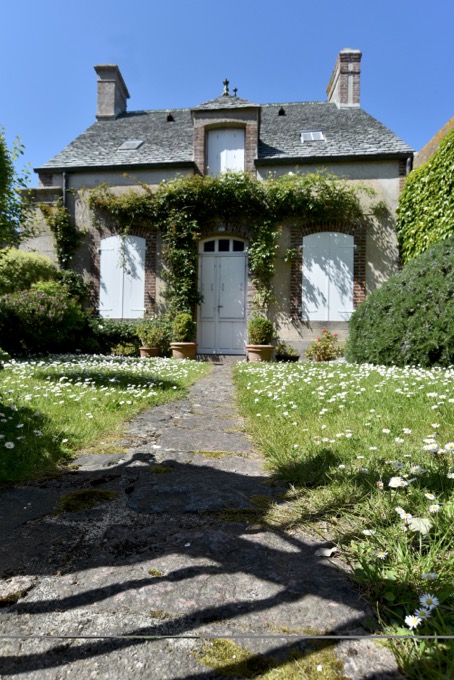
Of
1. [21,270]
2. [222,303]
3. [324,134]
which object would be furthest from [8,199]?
[324,134]

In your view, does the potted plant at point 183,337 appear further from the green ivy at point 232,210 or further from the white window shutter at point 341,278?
the white window shutter at point 341,278

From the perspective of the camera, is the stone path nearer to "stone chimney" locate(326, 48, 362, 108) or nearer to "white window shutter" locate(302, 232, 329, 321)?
"white window shutter" locate(302, 232, 329, 321)

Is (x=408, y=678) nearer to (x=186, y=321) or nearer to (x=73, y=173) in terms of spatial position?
(x=186, y=321)

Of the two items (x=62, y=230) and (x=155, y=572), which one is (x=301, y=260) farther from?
(x=155, y=572)

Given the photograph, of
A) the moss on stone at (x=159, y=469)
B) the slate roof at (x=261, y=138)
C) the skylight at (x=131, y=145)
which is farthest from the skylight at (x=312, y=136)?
the moss on stone at (x=159, y=469)

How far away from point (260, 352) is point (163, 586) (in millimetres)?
8454

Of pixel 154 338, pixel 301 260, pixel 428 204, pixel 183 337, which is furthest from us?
pixel 301 260

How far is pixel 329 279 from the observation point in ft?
33.9

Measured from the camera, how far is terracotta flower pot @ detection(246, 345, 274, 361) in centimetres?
945

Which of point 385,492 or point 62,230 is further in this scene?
point 62,230

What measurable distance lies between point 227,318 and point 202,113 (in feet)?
18.7

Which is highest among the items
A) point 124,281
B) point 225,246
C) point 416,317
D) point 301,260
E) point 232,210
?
point 232,210

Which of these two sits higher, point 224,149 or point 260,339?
point 224,149

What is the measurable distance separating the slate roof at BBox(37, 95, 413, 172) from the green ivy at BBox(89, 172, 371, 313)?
963mm
